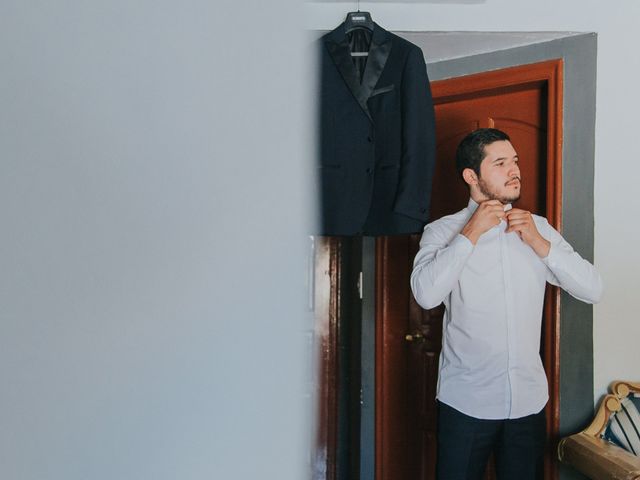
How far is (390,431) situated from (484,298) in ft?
3.90

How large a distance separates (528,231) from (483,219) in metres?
0.14

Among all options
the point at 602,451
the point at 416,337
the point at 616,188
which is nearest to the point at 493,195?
the point at 616,188

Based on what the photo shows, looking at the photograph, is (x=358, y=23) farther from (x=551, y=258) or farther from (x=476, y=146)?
(x=551, y=258)

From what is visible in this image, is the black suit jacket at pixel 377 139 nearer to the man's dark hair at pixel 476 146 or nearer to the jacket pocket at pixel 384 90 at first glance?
the jacket pocket at pixel 384 90

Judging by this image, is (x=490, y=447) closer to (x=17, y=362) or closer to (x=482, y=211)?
(x=482, y=211)

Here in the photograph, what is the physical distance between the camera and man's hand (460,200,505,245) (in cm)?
187

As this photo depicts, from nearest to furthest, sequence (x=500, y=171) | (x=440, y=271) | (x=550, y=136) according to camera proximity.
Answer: (x=440, y=271) → (x=500, y=171) → (x=550, y=136)

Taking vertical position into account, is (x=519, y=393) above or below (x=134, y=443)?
below

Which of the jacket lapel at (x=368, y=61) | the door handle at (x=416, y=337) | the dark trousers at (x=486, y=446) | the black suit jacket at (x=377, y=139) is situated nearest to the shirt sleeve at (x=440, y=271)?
Answer: the black suit jacket at (x=377, y=139)

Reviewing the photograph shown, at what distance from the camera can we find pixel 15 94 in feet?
0.56

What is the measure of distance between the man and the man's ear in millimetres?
45

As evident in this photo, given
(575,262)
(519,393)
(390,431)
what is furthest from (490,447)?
(390,431)

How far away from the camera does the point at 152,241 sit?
0.64ft

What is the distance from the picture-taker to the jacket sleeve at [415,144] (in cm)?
194
